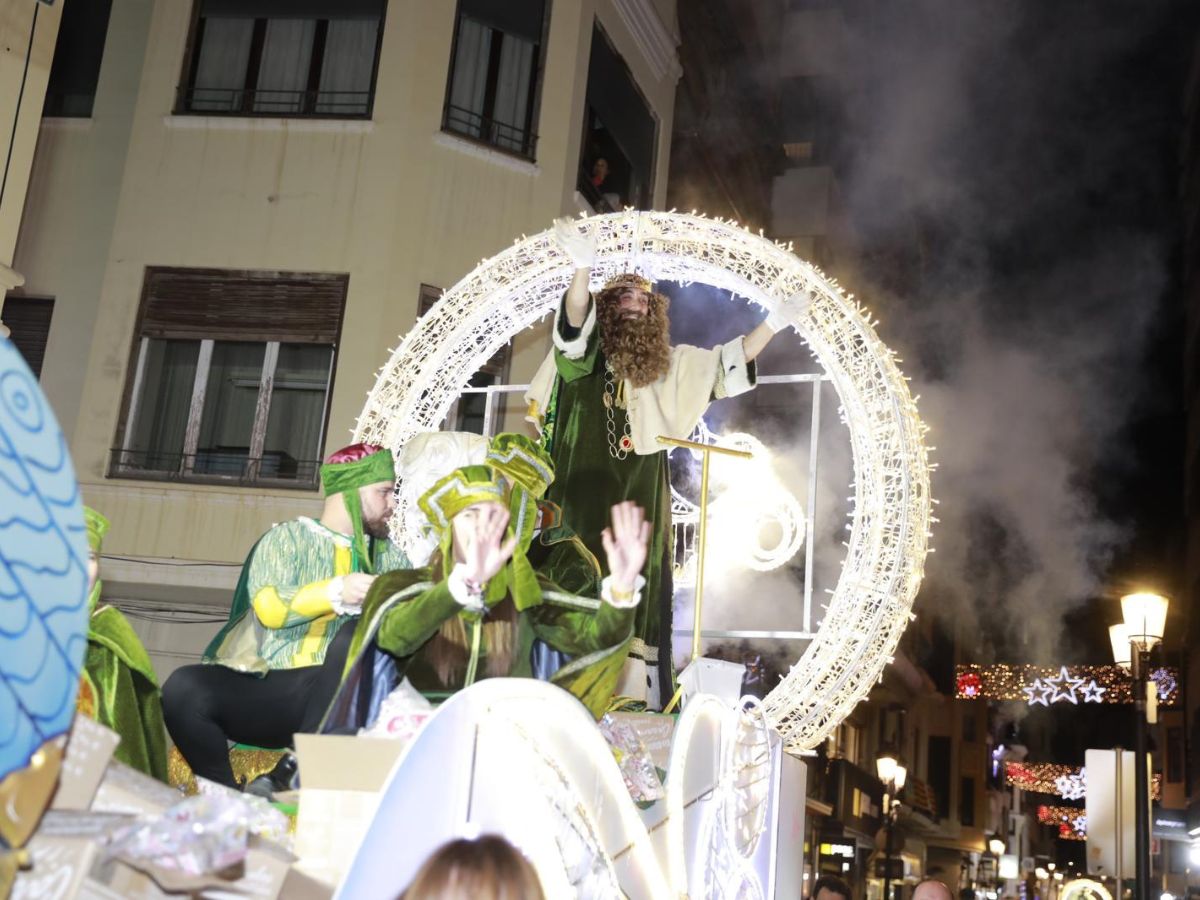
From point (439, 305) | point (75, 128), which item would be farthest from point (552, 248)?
point (75, 128)

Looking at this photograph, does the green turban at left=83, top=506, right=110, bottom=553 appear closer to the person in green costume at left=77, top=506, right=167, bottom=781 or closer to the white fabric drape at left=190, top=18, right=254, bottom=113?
the person in green costume at left=77, top=506, right=167, bottom=781

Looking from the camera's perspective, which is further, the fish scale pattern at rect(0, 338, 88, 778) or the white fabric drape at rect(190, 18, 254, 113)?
the white fabric drape at rect(190, 18, 254, 113)

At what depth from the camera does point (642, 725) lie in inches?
177

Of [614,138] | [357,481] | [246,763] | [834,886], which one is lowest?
[834,886]

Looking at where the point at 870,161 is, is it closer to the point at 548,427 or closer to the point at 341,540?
the point at 548,427

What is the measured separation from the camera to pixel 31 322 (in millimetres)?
12234

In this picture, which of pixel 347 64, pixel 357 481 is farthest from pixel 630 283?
pixel 347 64

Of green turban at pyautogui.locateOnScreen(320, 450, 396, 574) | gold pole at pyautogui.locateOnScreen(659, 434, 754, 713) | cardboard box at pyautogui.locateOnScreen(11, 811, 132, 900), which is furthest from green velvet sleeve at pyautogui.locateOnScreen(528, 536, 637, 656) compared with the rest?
cardboard box at pyautogui.locateOnScreen(11, 811, 132, 900)

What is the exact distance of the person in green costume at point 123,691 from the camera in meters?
3.48

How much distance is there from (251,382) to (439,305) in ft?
18.5

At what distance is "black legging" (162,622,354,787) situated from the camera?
155 inches

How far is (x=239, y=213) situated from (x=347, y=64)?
5.81 ft

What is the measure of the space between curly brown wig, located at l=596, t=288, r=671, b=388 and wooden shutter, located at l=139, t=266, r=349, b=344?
5.96 m

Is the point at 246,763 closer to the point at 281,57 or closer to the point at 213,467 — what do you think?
the point at 213,467
